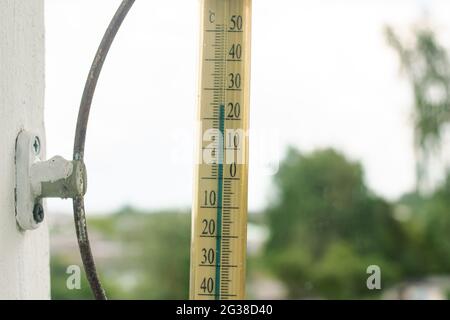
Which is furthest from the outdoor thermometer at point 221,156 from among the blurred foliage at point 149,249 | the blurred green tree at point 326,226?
the blurred green tree at point 326,226

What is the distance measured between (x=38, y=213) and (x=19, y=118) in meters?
0.09

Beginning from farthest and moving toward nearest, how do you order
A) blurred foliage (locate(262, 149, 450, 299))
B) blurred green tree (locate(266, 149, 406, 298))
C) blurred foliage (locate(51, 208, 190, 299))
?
blurred green tree (locate(266, 149, 406, 298)) < blurred foliage (locate(262, 149, 450, 299)) < blurred foliage (locate(51, 208, 190, 299))

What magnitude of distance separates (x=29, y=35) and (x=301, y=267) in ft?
37.8

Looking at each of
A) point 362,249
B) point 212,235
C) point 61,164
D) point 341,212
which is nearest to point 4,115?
point 61,164

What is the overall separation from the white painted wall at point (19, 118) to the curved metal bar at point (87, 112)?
5cm

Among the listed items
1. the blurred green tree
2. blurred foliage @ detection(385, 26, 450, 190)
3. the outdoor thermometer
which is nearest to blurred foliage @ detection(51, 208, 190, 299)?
the blurred green tree

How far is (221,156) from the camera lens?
0.73 metres

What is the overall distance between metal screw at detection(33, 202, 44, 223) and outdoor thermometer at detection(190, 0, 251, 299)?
14cm

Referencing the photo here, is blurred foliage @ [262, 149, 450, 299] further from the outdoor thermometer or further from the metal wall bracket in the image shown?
the metal wall bracket

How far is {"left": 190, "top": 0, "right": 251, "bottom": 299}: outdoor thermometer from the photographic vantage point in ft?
2.36

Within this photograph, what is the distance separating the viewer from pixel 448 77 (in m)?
8.66

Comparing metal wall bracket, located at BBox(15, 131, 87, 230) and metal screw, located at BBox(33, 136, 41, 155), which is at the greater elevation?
metal screw, located at BBox(33, 136, 41, 155)

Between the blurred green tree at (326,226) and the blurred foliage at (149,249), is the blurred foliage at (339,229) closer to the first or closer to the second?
the blurred green tree at (326,226)
